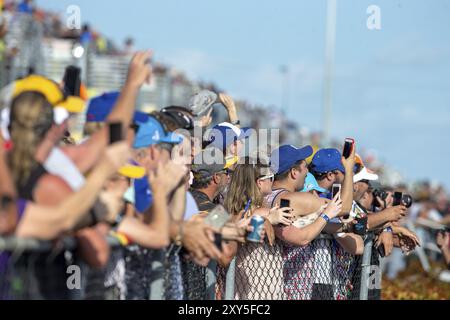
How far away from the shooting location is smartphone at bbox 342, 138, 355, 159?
7387 millimetres

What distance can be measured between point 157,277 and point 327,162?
3.50 meters

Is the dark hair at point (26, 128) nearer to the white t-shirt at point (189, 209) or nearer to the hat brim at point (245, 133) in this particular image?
the white t-shirt at point (189, 209)

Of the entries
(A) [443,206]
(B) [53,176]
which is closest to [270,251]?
(B) [53,176]

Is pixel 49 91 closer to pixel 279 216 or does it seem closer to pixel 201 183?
pixel 279 216

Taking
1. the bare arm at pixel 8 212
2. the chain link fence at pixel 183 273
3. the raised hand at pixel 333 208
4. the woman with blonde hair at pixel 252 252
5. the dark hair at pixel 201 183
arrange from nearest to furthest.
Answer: the bare arm at pixel 8 212, the chain link fence at pixel 183 273, the woman with blonde hair at pixel 252 252, the raised hand at pixel 333 208, the dark hair at pixel 201 183

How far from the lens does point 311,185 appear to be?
7996mm

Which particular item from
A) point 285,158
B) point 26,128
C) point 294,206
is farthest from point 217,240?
point 285,158

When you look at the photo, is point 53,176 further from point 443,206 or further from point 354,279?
point 443,206

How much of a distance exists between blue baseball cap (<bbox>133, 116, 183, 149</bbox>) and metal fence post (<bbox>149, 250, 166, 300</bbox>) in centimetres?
66

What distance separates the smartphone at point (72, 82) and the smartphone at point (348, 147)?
285 cm

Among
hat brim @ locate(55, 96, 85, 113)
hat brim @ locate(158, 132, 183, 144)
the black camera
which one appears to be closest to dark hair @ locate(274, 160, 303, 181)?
hat brim @ locate(158, 132, 183, 144)

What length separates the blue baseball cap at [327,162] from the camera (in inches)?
325

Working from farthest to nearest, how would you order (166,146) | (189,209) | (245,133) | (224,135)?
1. (245,133)
2. (224,135)
3. (189,209)
4. (166,146)

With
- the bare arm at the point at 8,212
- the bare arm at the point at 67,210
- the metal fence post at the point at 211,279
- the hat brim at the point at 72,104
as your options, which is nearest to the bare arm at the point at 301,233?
the metal fence post at the point at 211,279
